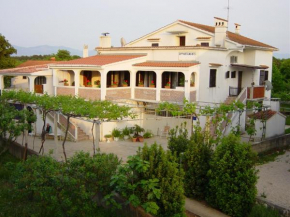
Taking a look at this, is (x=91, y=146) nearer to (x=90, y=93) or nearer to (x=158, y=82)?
(x=90, y=93)

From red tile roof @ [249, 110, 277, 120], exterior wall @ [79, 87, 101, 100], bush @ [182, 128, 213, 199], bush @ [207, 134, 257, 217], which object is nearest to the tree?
exterior wall @ [79, 87, 101, 100]

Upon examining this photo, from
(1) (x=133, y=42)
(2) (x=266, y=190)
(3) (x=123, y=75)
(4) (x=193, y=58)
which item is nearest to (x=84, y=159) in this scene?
(2) (x=266, y=190)

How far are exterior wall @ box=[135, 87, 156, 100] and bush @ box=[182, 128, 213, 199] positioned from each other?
39.3 feet

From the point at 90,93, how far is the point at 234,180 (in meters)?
15.0

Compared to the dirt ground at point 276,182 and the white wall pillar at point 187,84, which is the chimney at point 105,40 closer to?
the white wall pillar at point 187,84

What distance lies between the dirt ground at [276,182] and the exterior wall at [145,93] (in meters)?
8.79

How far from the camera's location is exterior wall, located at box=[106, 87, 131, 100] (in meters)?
23.3

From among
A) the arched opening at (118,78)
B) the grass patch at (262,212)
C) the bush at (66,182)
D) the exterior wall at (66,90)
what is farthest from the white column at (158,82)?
the grass patch at (262,212)

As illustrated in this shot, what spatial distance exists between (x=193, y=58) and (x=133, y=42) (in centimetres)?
1018

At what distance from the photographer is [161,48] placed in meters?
24.4

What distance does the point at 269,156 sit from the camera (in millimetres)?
19000

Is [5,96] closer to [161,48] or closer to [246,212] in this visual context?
[161,48]

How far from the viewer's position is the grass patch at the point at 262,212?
960 cm

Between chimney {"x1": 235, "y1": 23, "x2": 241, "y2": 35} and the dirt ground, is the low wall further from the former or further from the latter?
chimney {"x1": 235, "y1": 23, "x2": 241, "y2": 35}
